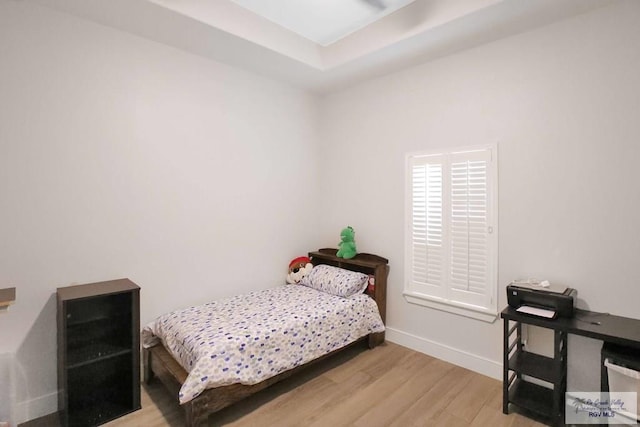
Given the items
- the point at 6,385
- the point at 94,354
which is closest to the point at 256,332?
the point at 94,354

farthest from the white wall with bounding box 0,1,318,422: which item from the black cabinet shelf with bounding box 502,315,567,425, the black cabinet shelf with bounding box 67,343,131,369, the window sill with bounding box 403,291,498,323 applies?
the black cabinet shelf with bounding box 502,315,567,425

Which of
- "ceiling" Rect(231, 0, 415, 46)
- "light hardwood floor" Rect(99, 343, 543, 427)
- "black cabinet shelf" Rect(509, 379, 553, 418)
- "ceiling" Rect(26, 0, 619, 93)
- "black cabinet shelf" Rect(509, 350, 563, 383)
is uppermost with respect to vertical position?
"ceiling" Rect(231, 0, 415, 46)

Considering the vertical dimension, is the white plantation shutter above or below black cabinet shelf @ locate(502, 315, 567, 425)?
above

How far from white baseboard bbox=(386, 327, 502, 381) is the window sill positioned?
320 millimetres

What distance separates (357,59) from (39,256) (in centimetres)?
277

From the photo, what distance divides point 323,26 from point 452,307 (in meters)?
2.60

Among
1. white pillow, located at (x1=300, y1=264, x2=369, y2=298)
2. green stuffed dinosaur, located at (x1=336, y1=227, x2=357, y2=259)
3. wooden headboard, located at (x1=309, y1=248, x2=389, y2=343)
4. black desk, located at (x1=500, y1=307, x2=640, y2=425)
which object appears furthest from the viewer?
green stuffed dinosaur, located at (x1=336, y1=227, x2=357, y2=259)

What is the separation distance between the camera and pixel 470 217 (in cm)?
262

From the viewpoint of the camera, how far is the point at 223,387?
198 centimetres

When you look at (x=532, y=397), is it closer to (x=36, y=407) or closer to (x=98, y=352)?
(x=98, y=352)

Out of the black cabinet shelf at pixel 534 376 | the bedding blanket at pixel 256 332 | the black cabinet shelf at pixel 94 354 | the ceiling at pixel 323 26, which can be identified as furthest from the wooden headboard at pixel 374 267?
the black cabinet shelf at pixel 94 354

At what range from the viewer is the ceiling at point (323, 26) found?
6.93 feet

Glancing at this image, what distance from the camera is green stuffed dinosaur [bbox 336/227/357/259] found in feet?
10.9

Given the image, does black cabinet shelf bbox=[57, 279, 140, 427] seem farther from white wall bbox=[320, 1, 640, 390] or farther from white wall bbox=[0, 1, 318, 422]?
white wall bbox=[320, 1, 640, 390]
